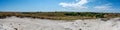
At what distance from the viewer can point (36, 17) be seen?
18.8 meters

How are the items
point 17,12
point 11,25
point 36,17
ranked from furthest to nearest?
point 17,12 < point 36,17 < point 11,25

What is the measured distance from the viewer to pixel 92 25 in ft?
59.8

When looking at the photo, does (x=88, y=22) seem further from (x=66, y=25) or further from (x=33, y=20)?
(x=33, y=20)

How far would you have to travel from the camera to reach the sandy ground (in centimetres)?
1761

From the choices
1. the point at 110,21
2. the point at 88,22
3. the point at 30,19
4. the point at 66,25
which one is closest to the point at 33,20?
the point at 30,19

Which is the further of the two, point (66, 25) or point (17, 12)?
point (17, 12)

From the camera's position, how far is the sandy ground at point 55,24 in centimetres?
1761

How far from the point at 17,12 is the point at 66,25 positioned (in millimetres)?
4651

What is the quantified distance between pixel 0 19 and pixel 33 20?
2.47 m

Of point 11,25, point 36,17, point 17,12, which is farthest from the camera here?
point 17,12

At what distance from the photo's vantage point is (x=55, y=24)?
59.6 feet

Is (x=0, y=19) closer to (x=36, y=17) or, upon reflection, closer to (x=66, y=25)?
(x=36, y=17)

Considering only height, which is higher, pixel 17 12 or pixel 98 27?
pixel 17 12

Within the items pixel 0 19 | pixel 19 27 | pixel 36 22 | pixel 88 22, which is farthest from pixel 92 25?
pixel 0 19
